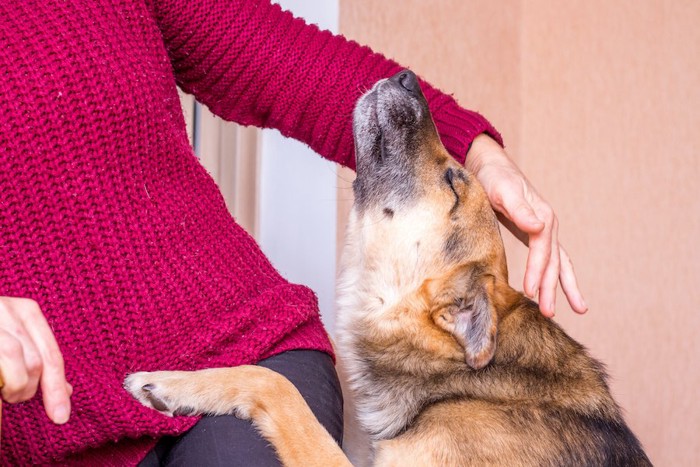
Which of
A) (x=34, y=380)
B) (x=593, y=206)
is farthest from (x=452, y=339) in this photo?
(x=593, y=206)

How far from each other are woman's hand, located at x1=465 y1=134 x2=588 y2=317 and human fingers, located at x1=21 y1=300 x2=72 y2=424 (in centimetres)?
86

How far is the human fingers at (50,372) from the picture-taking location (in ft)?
2.76

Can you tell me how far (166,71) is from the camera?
4.50ft

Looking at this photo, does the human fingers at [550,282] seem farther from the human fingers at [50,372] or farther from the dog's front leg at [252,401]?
the human fingers at [50,372]

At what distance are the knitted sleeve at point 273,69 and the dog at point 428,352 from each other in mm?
51

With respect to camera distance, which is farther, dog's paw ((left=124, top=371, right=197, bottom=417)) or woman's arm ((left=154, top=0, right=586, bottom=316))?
woman's arm ((left=154, top=0, right=586, bottom=316))

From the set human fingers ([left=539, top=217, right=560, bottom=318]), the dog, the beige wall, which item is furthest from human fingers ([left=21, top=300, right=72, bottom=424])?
the beige wall

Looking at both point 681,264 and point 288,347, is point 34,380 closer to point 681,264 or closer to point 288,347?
point 288,347

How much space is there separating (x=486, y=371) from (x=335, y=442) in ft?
1.17

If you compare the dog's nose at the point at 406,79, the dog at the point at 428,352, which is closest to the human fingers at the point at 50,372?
the dog at the point at 428,352

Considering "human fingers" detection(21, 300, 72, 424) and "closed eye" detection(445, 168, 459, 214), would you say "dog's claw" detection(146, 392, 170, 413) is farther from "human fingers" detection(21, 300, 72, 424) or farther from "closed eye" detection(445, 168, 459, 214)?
"closed eye" detection(445, 168, 459, 214)

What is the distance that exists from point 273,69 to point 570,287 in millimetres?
687

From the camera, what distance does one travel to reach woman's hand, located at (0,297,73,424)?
807 mm

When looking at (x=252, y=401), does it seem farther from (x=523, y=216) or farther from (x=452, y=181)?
(x=452, y=181)
